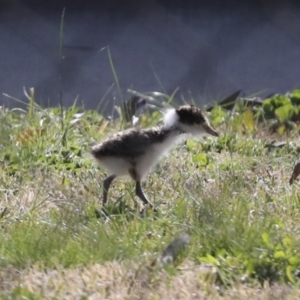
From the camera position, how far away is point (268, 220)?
400 centimetres

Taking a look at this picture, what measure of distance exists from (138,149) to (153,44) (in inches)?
152

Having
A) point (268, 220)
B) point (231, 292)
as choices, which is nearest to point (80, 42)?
point (268, 220)

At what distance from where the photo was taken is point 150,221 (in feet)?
13.7

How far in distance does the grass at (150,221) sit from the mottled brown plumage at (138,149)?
0.41 ft

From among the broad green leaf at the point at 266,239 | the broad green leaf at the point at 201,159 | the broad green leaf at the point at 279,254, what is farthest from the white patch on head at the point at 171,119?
the broad green leaf at the point at 279,254

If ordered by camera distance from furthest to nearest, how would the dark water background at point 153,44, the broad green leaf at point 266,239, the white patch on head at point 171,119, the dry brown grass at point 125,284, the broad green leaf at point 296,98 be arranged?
the dark water background at point 153,44 → the broad green leaf at point 296,98 → the white patch on head at point 171,119 → the broad green leaf at point 266,239 → the dry brown grass at point 125,284

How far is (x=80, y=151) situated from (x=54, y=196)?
0.85 m

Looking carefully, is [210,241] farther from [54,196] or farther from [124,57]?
Answer: [124,57]

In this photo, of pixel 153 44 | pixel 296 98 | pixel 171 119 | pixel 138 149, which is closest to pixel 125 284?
pixel 138 149

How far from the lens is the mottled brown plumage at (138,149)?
15.3 ft

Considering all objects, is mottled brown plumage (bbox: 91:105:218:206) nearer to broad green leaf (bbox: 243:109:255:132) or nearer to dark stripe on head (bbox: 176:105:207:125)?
dark stripe on head (bbox: 176:105:207:125)

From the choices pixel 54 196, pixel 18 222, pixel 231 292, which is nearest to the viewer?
pixel 231 292

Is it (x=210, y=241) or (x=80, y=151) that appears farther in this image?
(x=80, y=151)

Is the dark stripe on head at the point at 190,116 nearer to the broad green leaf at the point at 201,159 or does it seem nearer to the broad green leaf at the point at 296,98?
the broad green leaf at the point at 201,159
